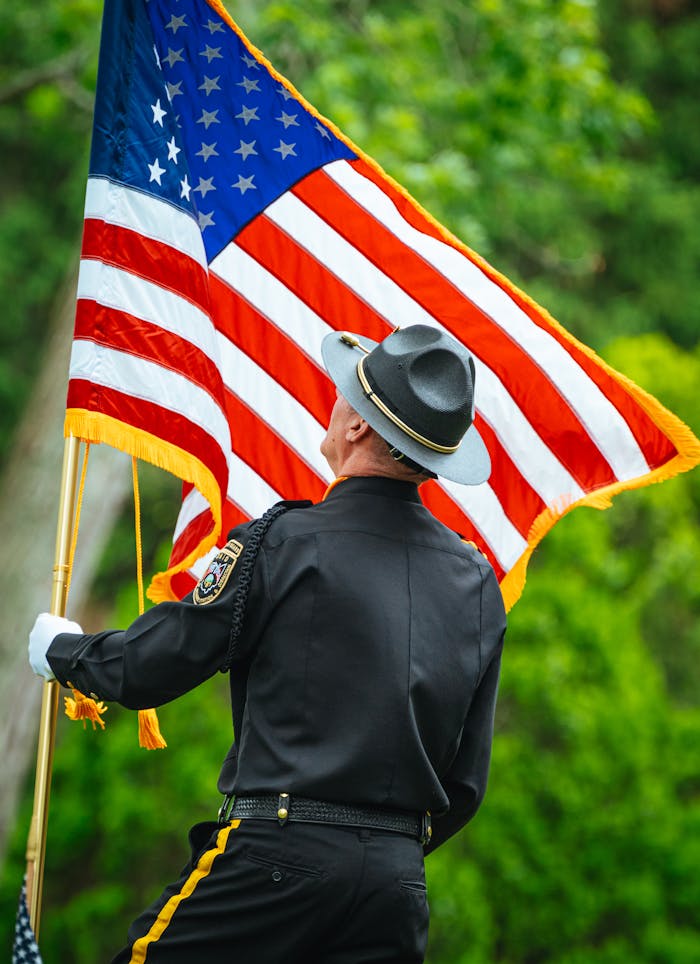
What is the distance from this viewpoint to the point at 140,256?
3.83 metres

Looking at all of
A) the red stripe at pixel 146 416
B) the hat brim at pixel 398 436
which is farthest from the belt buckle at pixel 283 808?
the red stripe at pixel 146 416

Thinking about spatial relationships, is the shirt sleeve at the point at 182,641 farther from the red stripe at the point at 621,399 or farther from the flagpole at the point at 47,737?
the red stripe at the point at 621,399

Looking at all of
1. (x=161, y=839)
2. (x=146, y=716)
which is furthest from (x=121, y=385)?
(x=161, y=839)

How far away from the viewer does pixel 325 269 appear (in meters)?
4.20

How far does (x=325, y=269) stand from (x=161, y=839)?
237 inches

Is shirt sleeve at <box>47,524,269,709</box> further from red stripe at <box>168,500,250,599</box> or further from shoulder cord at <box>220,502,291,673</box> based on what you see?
red stripe at <box>168,500,250,599</box>

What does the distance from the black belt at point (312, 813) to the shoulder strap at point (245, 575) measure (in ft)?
0.95

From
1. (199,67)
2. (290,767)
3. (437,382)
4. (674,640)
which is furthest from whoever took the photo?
(674,640)

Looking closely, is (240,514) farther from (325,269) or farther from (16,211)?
(16,211)

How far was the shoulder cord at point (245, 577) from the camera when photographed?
111 inches

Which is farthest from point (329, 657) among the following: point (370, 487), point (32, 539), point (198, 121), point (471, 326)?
point (32, 539)

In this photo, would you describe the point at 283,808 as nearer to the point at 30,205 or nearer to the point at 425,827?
the point at 425,827

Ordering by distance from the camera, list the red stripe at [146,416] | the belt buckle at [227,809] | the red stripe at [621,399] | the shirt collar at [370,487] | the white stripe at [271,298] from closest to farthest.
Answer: the belt buckle at [227,809], the shirt collar at [370,487], the red stripe at [146,416], the red stripe at [621,399], the white stripe at [271,298]

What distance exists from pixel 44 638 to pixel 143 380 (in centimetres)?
88
